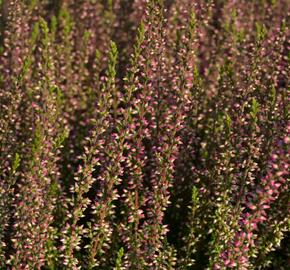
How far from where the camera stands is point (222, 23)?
6.55 metres

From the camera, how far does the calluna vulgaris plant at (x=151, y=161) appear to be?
→ 12.7 feet

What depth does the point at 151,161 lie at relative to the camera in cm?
472

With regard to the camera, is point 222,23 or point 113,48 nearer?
point 113,48

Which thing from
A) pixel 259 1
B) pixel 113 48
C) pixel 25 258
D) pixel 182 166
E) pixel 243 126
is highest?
pixel 259 1

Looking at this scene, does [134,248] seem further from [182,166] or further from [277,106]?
[277,106]

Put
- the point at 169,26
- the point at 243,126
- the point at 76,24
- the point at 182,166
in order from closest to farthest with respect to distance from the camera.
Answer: the point at 243,126 < the point at 182,166 < the point at 169,26 < the point at 76,24

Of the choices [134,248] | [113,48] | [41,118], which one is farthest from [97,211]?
[113,48]

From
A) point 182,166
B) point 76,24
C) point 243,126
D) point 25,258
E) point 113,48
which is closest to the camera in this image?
point 113,48

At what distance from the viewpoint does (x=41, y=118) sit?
415cm

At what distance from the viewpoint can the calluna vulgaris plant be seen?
12.7 feet

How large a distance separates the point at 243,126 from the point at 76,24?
3.06m

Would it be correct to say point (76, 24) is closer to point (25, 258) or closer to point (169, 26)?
point (169, 26)

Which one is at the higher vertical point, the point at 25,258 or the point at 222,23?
the point at 222,23

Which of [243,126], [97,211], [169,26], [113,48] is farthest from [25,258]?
[169,26]
